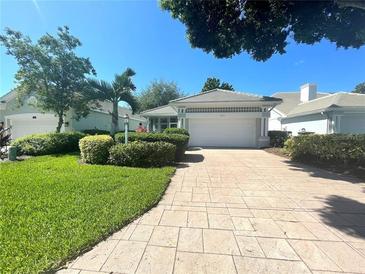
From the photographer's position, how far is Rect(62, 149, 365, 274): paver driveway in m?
2.55

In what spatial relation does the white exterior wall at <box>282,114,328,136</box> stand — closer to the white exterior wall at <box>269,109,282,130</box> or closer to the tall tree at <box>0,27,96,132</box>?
the white exterior wall at <box>269,109,282,130</box>

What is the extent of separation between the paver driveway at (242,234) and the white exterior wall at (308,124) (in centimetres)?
1206

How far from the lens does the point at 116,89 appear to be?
55.0 ft

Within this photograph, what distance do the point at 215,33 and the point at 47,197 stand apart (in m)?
8.89

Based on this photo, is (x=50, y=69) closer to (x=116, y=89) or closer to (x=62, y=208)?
(x=116, y=89)

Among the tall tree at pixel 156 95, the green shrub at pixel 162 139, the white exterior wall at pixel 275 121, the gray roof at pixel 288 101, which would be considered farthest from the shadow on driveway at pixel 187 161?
the tall tree at pixel 156 95

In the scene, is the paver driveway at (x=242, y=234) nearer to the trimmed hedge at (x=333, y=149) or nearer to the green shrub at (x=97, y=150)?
the trimmed hedge at (x=333, y=149)

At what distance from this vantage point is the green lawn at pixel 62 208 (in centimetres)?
271

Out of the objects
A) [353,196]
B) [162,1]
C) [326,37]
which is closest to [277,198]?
[353,196]

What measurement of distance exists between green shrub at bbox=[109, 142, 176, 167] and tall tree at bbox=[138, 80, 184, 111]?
1103 inches

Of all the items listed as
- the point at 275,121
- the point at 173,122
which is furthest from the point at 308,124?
the point at 173,122

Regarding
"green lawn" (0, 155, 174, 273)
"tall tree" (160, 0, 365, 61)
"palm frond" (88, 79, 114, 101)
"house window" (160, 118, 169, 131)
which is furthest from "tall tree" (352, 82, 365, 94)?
"green lawn" (0, 155, 174, 273)

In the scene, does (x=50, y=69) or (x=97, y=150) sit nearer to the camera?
(x=97, y=150)

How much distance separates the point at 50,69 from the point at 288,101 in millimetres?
24057
